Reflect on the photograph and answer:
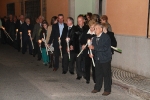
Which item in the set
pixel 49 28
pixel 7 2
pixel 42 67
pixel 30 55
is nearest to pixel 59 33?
pixel 49 28

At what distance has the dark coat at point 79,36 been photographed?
781 cm

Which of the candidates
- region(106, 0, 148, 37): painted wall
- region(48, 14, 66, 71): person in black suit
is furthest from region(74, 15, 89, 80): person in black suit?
region(106, 0, 148, 37): painted wall

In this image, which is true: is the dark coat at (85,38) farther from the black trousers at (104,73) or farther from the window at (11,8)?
the window at (11,8)

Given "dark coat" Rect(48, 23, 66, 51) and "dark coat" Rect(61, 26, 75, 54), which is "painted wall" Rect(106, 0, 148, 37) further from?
"dark coat" Rect(48, 23, 66, 51)

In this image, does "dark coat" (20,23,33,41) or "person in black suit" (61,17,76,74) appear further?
"dark coat" (20,23,33,41)

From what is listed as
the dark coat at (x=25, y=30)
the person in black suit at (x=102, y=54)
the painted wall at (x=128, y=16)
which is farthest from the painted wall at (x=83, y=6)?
the person in black suit at (x=102, y=54)

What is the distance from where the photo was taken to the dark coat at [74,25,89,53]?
25.6ft

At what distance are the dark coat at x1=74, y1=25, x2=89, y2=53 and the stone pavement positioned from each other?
36.9 inches

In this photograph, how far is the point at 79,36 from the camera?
27.0 ft

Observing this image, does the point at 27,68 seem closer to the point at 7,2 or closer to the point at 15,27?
the point at 15,27

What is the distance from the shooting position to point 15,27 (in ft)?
50.2

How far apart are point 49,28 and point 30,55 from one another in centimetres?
380

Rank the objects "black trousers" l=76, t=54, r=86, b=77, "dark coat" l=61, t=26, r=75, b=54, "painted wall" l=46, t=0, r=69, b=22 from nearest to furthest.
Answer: "black trousers" l=76, t=54, r=86, b=77
"dark coat" l=61, t=26, r=75, b=54
"painted wall" l=46, t=0, r=69, b=22

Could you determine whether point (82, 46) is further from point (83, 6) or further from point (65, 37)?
point (83, 6)
